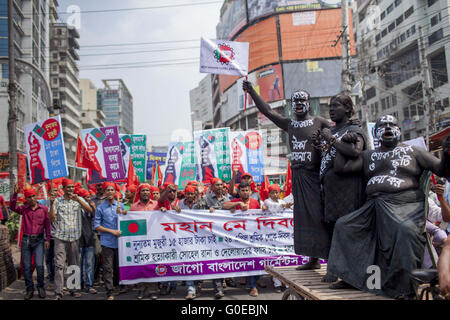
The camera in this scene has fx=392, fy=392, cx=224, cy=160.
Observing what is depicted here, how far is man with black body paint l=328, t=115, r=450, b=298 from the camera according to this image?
306cm

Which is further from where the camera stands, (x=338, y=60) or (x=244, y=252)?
(x=338, y=60)

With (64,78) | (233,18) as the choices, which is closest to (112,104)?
(64,78)

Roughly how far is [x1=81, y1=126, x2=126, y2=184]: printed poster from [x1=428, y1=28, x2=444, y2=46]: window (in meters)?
35.0

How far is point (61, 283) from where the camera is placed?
6.72m

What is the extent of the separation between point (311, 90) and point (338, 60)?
16.1 feet

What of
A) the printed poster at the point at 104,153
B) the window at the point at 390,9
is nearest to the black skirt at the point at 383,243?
the printed poster at the point at 104,153

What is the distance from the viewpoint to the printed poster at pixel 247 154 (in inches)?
480

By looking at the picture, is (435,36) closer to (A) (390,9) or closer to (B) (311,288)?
(A) (390,9)

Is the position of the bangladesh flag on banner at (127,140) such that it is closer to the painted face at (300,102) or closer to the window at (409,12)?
the painted face at (300,102)

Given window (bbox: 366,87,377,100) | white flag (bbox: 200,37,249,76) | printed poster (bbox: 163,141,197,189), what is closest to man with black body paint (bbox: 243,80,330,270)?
white flag (bbox: 200,37,249,76)

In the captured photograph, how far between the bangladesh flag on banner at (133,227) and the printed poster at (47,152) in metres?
1.90

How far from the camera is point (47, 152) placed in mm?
7926

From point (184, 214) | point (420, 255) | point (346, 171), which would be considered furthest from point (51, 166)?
point (420, 255)
